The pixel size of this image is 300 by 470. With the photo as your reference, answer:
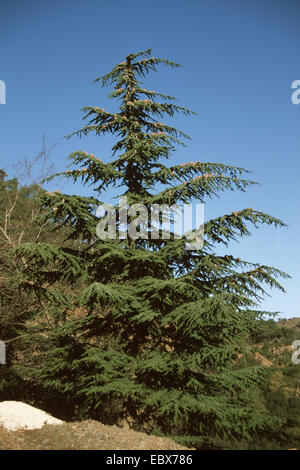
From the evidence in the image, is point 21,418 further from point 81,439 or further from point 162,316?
point 162,316

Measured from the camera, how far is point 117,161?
870 cm

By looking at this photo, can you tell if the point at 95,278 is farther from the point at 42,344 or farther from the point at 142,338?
the point at 42,344

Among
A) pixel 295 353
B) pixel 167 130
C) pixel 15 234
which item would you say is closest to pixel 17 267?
pixel 15 234

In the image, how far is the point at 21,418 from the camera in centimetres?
725

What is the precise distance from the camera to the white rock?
698 centimetres

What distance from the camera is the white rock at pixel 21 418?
22.9 feet
